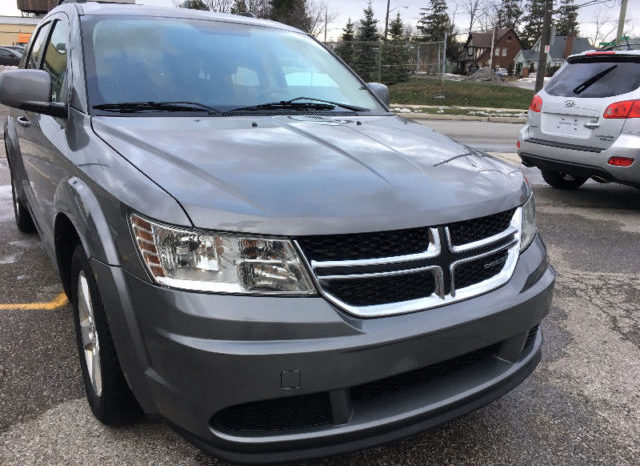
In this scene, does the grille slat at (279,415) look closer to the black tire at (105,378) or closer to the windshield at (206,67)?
the black tire at (105,378)

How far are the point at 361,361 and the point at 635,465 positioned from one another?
133 centimetres

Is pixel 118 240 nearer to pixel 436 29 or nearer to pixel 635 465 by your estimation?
pixel 635 465

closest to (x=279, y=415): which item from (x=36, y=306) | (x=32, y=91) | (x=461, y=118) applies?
(x=32, y=91)

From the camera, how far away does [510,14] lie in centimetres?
9381

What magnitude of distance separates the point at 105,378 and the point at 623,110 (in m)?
5.61

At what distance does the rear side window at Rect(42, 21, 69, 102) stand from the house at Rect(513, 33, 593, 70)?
77045 mm

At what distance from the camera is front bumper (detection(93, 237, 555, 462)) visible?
5.43ft

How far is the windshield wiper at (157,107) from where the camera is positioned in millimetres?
2602

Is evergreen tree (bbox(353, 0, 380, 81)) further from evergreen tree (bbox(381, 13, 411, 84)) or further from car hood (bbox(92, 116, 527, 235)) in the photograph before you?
car hood (bbox(92, 116, 527, 235))

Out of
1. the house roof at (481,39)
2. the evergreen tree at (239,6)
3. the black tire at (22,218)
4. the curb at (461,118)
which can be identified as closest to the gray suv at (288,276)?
the black tire at (22,218)

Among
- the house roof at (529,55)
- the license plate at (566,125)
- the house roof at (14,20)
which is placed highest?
the house roof at (14,20)

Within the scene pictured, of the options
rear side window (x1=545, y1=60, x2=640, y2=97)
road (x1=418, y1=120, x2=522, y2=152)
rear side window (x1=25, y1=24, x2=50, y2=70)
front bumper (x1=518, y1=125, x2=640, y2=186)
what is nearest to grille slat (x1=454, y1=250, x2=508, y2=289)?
rear side window (x1=25, y1=24, x2=50, y2=70)

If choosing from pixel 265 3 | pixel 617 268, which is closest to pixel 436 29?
pixel 265 3

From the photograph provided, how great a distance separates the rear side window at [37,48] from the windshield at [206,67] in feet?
3.15
